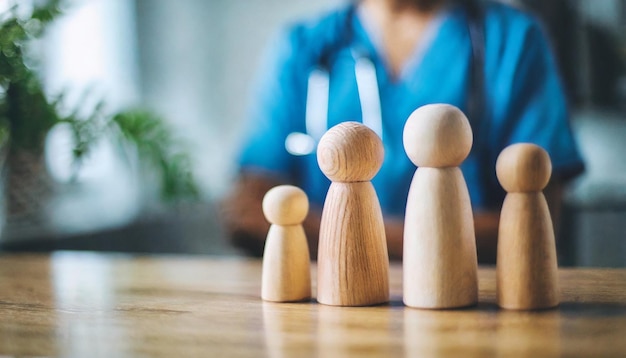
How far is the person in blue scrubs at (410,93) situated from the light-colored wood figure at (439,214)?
22.4 inches

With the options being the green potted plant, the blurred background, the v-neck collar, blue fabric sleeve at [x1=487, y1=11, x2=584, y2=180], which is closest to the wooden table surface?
the green potted plant

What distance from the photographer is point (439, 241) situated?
19.1 inches

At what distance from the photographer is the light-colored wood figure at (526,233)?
48cm

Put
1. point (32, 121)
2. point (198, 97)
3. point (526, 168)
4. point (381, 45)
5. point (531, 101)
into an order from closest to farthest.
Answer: point (526, 168) < point (32, 121) < point (531, 101) < point (381, 45) < point (198, 97)

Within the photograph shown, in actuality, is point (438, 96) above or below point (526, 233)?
above

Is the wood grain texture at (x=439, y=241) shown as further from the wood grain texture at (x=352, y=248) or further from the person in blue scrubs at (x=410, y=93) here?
the person in blue scrubs at (x=410, y=93)

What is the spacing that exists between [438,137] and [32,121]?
65 cm

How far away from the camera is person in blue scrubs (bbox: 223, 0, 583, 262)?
1147mm

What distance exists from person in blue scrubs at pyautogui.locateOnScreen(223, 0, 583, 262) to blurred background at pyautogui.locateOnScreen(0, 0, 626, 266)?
31cm

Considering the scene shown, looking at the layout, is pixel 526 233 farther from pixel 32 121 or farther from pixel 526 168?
pixel 32 121

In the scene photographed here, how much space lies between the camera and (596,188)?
1.69 meters

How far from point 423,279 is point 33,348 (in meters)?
0.26

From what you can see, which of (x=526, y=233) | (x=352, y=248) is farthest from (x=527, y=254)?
(x=352, y=248)

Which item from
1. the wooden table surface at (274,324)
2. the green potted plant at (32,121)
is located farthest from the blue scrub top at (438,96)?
the wooden table surface at (274,324)
